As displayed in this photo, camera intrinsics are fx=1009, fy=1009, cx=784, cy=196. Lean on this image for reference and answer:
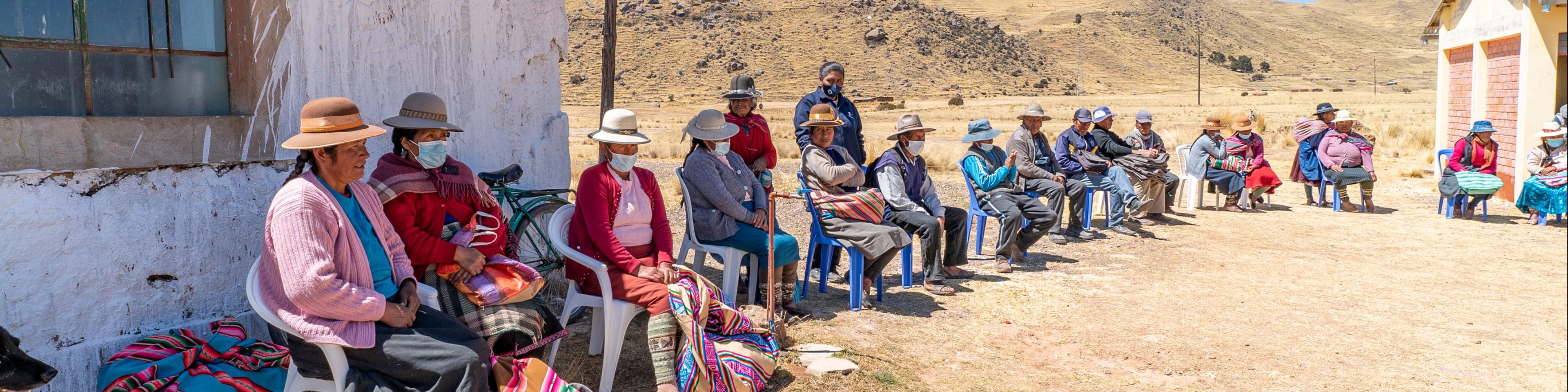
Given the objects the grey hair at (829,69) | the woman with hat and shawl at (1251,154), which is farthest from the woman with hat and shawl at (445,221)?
the woman with hat and shawl at (1251,154)

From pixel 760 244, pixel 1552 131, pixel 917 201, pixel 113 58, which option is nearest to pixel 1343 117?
pixel 1552 131

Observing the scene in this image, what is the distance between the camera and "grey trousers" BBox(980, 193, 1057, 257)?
7727mm

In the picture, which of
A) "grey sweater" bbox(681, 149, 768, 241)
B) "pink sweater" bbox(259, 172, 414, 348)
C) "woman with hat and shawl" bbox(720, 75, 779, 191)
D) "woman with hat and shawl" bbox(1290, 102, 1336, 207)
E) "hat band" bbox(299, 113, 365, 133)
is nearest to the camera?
"pink sweater" bbox(259, 172, 414, 348)

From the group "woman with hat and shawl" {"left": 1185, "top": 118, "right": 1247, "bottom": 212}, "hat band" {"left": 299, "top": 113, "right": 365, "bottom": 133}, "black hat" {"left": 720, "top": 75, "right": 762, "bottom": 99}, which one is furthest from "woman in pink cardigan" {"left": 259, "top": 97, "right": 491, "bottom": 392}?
"woman with hat and shawl" {"left": 1185, "top": 118, "right": 1247, "bottom": 212}

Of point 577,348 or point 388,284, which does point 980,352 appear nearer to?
point 577,348

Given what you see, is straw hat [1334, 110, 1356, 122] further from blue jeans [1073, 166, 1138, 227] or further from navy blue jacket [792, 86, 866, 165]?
navy blue jacket [792, 86, 866, 165]

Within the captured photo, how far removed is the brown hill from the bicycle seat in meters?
44.4

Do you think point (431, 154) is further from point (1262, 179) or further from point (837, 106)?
point (1262, 179)

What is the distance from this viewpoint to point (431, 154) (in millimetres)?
4176

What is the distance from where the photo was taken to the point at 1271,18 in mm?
115750

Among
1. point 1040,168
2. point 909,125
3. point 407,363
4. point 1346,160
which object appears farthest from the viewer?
point 1346,160

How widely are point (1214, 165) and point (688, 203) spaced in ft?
26.7

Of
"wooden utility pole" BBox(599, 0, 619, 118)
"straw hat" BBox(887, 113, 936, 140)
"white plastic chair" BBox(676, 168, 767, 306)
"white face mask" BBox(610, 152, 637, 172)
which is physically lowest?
"white plastic chair" BBox(676, 168, 767, 306)

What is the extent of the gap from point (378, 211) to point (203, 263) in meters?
1.09
